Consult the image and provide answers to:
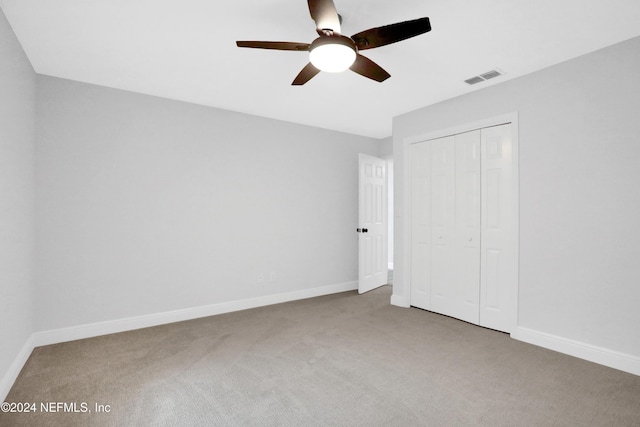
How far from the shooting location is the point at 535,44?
2477 millimetres

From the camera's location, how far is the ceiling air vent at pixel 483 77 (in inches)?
116

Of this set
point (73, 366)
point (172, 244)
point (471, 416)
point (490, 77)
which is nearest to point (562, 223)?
point (490, 77)

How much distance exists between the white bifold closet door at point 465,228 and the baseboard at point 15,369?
3.83 m

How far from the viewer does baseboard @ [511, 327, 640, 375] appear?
7.95ft

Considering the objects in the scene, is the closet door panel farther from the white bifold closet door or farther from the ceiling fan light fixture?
the ceiling fan light fixture

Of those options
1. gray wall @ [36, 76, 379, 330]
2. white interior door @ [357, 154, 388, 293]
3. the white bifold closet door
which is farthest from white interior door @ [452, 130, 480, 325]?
gray wall @ [36, 76, 379, 330]

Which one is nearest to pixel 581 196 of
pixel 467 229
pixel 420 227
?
pixel 467 229

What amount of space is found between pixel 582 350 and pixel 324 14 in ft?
10.6

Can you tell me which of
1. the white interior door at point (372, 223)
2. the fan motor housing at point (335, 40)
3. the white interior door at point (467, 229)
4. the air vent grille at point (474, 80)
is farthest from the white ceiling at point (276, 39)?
the white interior door at point (372, 223)

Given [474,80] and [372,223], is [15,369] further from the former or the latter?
[474,80]

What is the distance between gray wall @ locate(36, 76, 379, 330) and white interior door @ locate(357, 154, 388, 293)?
17.4 inches

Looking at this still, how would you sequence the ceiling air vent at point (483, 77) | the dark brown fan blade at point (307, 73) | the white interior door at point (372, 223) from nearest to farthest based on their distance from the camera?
1. the dark brown fan blade at point (307, 73)
2. the ceiling air vent at point (483, 77)
3. the white interior door at point (372, 223)

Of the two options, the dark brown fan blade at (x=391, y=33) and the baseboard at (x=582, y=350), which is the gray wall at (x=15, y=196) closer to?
→ the dark brown fan blade at (x=391, y=33)

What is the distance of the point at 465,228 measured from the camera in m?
3.57
